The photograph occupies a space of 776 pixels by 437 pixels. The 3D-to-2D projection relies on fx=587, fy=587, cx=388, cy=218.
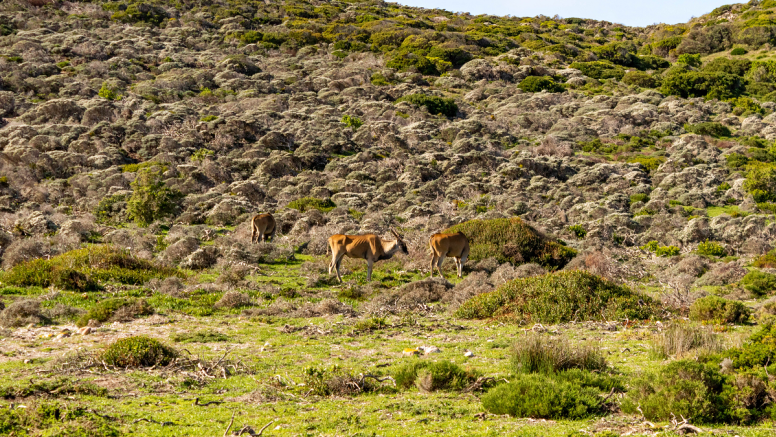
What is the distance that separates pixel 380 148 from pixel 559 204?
45.1 feet

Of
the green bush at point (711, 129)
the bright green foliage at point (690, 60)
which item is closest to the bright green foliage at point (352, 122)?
the green bush at point (711, 129)

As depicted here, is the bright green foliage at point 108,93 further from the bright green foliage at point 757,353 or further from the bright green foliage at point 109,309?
the bright green foliage at point 757,353

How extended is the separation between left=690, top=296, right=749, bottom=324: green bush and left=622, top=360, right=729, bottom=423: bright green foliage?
6495mm

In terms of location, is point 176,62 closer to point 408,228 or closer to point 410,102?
point 410,102

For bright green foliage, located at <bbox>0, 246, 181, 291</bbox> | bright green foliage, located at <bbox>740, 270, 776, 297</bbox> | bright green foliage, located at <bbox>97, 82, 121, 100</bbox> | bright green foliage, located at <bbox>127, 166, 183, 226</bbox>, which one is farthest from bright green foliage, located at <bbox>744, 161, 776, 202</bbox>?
bright green foliage, located at <bbox>97, 82, 121, 100</bbox>

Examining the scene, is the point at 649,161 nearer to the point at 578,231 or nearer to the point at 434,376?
the point at 578,231

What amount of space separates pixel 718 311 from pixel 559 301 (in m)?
3.67

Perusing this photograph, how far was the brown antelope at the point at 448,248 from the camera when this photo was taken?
20922 millimetres

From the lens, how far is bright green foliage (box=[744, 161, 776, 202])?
31.6 metres

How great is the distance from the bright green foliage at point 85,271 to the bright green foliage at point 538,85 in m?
44.2

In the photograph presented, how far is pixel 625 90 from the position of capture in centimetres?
5653

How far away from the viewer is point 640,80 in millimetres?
58906

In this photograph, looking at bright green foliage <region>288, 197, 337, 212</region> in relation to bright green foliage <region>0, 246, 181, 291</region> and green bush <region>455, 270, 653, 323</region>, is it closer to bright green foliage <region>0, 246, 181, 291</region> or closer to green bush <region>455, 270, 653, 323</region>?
bright green foliage <region>0, 246, 181, 291</region>

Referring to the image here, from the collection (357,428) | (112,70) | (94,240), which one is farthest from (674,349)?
(112,70)
